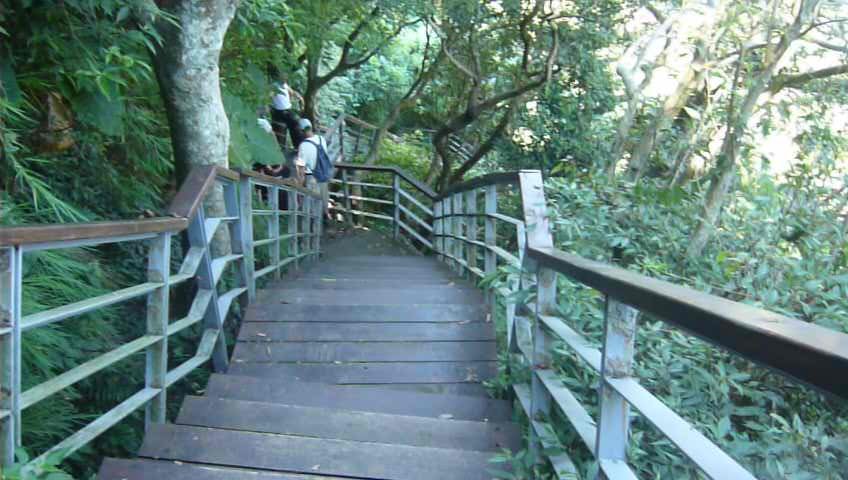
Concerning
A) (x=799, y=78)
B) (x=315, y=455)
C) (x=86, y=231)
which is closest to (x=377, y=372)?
(x=315, y=455)

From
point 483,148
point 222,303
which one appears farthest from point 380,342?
point 483,148

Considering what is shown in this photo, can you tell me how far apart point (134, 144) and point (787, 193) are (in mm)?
4461

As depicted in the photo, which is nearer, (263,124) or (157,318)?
(157,318)

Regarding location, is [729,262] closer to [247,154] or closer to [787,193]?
[787,193]

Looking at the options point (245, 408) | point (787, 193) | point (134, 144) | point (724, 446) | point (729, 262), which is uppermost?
point (134, 144)

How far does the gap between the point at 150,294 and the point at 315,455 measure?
0.92 metres

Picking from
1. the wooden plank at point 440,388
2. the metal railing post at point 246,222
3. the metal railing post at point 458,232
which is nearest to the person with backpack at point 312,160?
the metal railing post at point 458,232

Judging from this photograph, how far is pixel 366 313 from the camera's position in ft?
15.4

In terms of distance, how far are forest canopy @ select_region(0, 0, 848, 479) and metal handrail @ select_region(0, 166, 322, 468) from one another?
0.44 metres

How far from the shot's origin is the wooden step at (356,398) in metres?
3.63

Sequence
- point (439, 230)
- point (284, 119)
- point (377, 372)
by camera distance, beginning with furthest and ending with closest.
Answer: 1. point (284, 119)
2. point (439, 230)
3. point (377, 372)

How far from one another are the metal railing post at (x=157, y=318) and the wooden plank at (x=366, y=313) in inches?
58.5

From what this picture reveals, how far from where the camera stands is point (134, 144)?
5223 millimetres

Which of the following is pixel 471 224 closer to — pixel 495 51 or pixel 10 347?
pixel 10 347
